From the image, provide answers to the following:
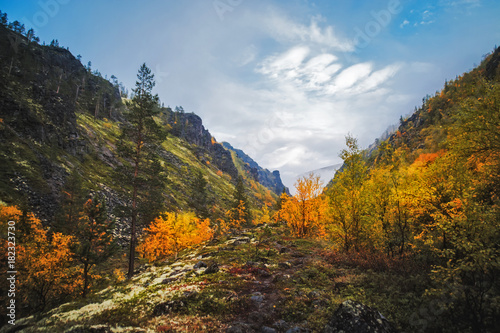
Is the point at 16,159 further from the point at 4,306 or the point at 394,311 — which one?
the point at 394,311

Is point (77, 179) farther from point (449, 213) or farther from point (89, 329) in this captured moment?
point (449, 213)

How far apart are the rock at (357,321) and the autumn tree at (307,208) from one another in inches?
803

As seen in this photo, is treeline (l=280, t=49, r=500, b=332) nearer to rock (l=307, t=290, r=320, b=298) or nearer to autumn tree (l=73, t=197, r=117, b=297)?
rock (l=307, t=290, r=320, b=298)

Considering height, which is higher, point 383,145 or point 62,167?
point 62,167

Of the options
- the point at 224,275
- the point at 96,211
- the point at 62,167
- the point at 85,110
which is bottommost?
the point at 224,275

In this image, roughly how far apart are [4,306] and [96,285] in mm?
8295

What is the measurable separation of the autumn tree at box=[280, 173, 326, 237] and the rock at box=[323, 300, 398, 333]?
803 inches

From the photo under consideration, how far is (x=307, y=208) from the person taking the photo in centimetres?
2933

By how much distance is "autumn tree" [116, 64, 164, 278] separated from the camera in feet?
75.3

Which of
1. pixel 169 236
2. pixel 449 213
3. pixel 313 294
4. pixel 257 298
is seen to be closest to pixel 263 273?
pixel 257 298

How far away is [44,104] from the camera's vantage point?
69625mm

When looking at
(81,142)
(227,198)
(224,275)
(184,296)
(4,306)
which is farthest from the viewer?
(227,198)

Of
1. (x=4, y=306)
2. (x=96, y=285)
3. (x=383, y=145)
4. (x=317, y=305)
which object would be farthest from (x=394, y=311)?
(x=96, y=285)

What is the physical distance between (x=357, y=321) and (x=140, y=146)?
25.6 m
